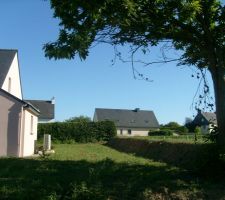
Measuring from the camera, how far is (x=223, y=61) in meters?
13.7

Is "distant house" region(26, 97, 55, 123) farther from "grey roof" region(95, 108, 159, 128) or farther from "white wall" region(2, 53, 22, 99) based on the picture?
"white wall" region(2, 53, 22, 99)

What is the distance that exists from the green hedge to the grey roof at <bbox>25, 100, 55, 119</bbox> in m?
25.8

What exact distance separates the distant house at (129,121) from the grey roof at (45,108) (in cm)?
2161

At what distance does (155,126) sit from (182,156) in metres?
79.6

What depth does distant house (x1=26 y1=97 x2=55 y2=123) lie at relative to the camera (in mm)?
71875

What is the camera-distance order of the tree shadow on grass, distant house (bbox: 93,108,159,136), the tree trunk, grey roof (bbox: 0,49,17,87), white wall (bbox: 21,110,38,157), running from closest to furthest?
1. the tree shadow on grass
2. the tree trunk
3. white wall (bbox: 21,110,38,157)
4. grey roof (bbox: 0,49,17,87)
5. distant house (bbox: 93,108,159,136)

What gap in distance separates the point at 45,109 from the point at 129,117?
2954 cm

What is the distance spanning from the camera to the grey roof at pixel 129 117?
97688mm

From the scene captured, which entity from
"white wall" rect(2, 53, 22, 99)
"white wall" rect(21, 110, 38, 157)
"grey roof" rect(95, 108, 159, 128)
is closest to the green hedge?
"white wall" rect(2, 53, 22, 99)

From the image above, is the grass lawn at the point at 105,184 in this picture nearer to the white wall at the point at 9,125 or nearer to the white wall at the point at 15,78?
the white wall at the point at 9,125

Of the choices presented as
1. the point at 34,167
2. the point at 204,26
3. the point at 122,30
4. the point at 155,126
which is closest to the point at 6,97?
the point at 34,167

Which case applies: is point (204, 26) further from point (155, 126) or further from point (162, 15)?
point (155, 126)

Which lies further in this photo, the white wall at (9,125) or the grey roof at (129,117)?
the grey roof at (129,117)

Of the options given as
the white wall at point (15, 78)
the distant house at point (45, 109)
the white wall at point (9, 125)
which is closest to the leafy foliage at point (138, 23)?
the white wall at point (9, 125)
